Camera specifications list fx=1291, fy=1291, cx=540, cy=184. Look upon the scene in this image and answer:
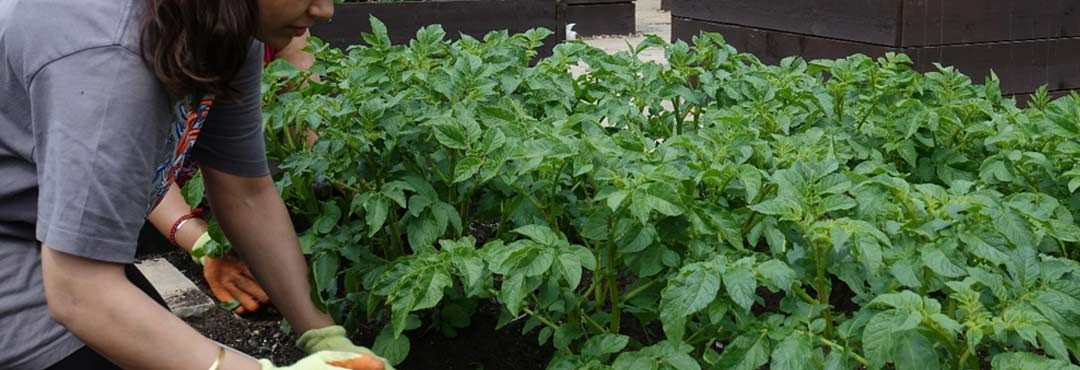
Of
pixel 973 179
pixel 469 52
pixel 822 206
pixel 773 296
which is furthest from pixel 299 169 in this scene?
pixel 973 179

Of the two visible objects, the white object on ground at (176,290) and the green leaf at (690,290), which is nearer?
the green leaf at (690,290)

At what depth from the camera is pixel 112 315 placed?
170 centimetres

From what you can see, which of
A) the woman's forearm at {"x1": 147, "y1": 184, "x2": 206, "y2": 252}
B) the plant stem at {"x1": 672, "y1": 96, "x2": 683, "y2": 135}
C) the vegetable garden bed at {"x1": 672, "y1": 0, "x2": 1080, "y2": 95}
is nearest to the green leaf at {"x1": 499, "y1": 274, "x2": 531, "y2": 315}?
the plant stem at {"x1": 672, "y1": 96, "x2": 683, "y2": 135}

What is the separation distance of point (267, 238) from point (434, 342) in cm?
79

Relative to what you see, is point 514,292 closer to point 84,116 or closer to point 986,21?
point 84,116

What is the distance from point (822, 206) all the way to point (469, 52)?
1.27 metres

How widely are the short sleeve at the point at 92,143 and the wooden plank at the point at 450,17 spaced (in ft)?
15.4

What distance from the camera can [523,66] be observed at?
136 inches

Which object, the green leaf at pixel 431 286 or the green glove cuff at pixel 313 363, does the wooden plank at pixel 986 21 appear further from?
the green glove cuff at pixel 313 363

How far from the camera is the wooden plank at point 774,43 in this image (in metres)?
5.78

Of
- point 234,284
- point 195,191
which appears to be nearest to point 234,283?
point 234,284

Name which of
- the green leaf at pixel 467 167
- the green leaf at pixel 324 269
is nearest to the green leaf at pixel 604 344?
the green leaf at pixel 467 167

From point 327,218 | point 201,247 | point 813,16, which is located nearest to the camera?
point 327,218

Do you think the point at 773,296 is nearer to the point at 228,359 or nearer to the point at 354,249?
the point at 354,249
